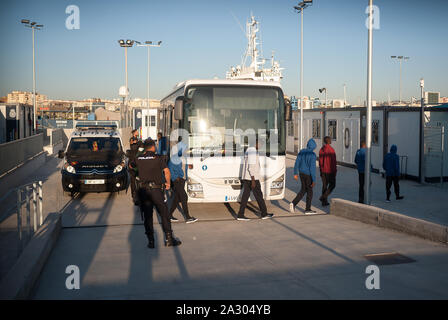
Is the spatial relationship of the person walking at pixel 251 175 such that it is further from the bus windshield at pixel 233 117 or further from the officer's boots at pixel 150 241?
the officer's boots at pixel 150 241

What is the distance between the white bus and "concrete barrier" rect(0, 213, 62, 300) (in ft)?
11.2

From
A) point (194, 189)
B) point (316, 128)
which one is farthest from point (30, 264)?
point (316, 128)

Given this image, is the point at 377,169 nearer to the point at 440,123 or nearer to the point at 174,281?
the point at 440,123

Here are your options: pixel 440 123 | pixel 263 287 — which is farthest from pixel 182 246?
pixel 440 123

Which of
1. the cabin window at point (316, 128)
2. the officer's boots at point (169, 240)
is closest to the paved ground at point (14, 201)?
the officer's boots at point (169, 240)

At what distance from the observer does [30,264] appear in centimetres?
601

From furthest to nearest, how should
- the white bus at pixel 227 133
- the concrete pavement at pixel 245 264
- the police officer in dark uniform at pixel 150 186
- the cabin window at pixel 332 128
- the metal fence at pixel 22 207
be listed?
the cabin window at pixel 332 128, the white bus at pixel 227 133, the police officer in dark uniform at pixel 150 186, the metal fence at pixel 22 207, the concrete pavement at pixel 245 264

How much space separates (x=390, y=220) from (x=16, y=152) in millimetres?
13044

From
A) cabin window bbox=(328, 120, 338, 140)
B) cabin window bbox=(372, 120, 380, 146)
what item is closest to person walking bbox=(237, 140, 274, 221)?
cabin window bbox=(372, 120, 380, 146)

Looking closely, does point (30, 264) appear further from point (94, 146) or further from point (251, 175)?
point (94, 146)

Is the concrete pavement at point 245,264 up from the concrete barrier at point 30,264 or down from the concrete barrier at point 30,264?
down

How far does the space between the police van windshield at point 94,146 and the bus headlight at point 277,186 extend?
19.0 ft

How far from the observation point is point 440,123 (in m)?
17.1

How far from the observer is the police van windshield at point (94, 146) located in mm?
14438
